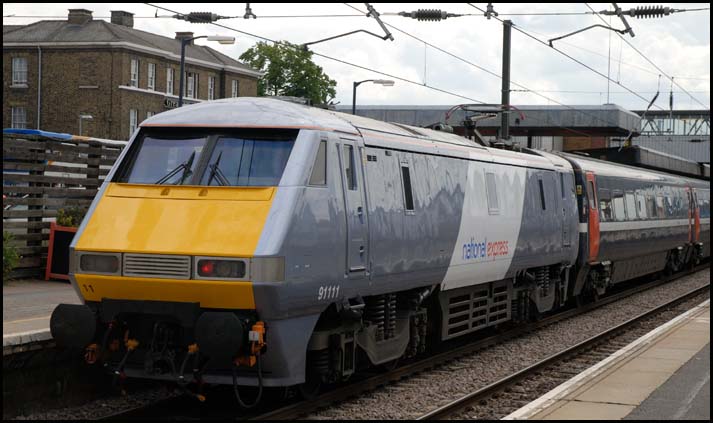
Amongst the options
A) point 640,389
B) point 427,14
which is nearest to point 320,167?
point 640,389

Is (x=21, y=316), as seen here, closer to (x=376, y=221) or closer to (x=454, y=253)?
(x=376, y=221)

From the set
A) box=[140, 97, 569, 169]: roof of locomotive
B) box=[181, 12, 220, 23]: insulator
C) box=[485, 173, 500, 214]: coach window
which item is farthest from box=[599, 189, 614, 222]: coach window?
box=[140, 97, 569, 169]: roof of locomotive

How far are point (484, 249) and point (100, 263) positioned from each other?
22.0 ft

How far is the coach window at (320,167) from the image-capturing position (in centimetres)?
1070

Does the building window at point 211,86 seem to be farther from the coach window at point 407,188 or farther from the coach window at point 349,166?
the coach window at point 349,166

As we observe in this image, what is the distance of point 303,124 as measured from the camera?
35.5 ft

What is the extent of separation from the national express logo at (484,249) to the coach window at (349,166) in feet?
11.9

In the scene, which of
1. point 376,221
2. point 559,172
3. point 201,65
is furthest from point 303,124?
point 201,65

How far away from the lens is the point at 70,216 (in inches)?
711

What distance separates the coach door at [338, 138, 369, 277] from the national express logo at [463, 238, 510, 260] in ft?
11.4

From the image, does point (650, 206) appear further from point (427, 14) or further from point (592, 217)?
point (427, 14)

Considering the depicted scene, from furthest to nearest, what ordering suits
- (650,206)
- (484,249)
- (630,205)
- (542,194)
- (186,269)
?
(650,206) < (630,205) < (542,194) < (484,249) < (186,269)

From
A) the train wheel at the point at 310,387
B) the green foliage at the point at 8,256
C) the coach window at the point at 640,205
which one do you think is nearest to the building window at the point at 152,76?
the coach window at the point at 640,205

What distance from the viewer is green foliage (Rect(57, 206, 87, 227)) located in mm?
17859
